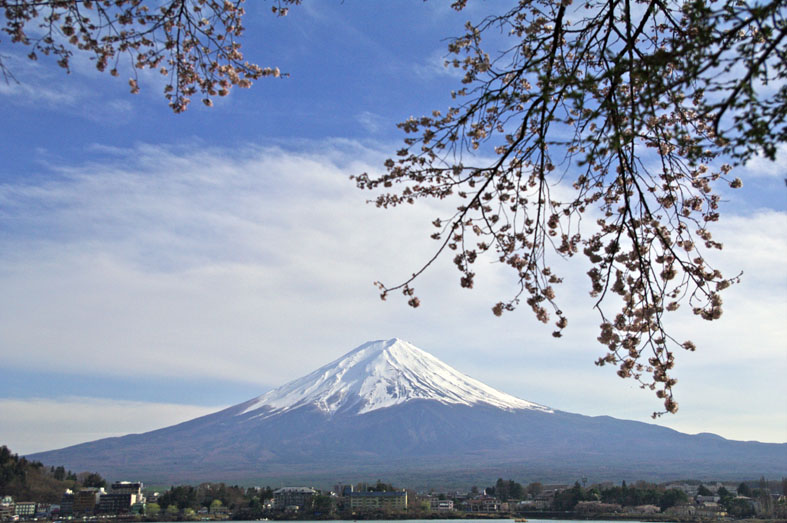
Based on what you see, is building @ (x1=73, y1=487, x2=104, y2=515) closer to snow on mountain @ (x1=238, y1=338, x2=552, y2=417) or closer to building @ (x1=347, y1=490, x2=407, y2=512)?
building @ (x1=347, y1=490, x2=407, y2=512)

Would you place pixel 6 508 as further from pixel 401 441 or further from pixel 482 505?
pixel 401 441

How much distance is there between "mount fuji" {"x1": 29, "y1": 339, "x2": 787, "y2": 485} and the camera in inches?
4242

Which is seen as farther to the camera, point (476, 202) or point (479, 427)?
point (479, 427)

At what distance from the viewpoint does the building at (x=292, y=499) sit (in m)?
60.2

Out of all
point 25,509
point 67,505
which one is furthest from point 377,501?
point 25,509

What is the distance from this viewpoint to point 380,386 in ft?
522

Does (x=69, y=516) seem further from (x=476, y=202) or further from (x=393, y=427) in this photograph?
(x=393, y=427)

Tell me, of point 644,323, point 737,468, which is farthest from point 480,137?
point 737,468

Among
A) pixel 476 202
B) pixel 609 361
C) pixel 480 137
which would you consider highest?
pixel 480 137

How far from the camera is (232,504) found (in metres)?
59.9

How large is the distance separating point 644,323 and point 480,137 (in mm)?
1747

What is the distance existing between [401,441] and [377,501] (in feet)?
255

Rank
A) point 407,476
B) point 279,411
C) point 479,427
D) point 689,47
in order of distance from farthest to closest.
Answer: point 279,411 → point 479,427 → point 407,476 → point 689,47

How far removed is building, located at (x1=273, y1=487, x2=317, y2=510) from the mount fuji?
1262 inches
